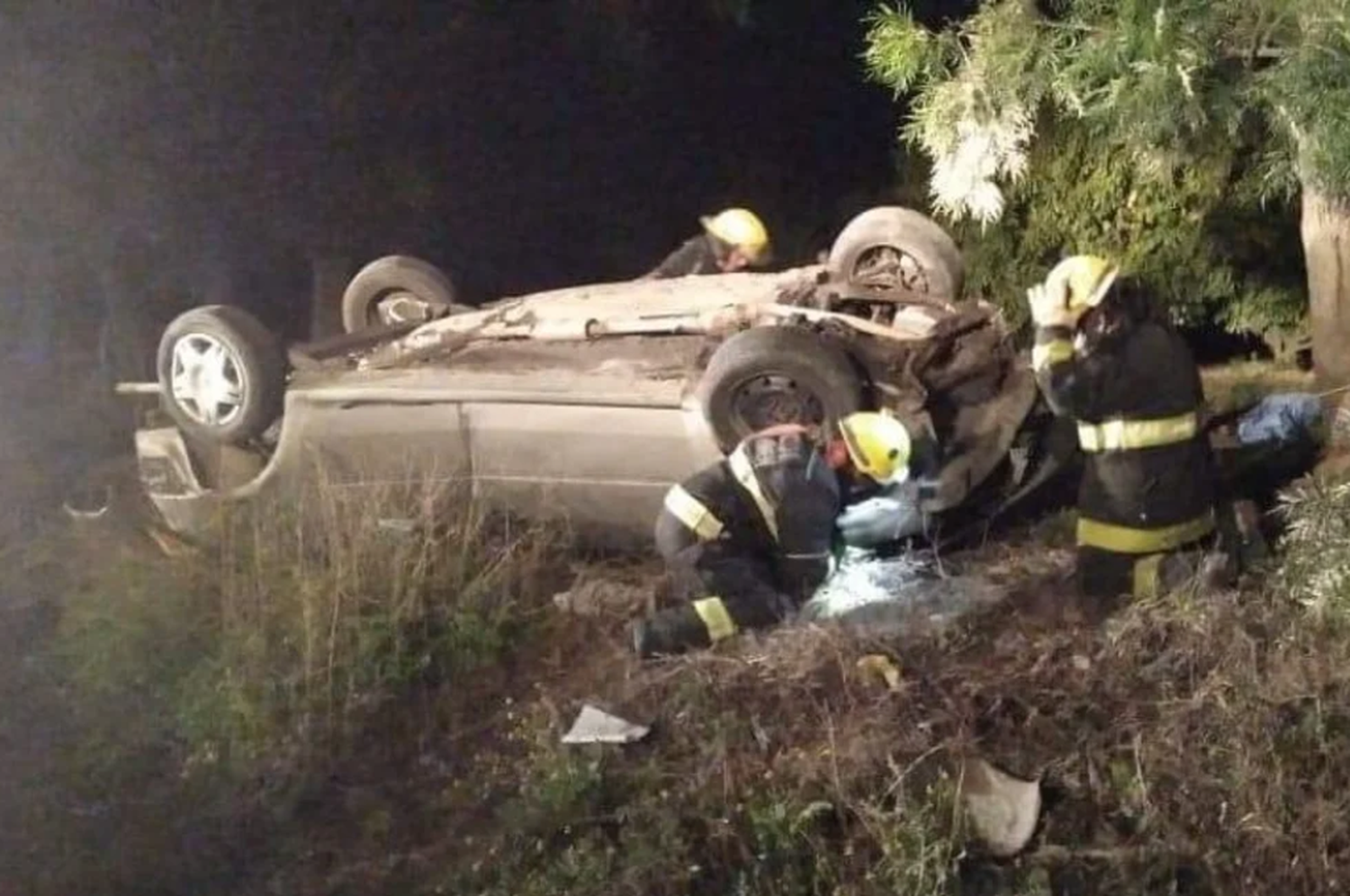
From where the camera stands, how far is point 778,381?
643 cm

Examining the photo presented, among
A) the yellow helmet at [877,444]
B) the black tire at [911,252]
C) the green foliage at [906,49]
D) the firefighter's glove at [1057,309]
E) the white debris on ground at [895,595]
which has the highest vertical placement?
the green foliage at [906,49]

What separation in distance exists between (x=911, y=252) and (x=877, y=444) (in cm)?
148

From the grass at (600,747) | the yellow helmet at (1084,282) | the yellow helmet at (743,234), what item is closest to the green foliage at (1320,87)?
the yellow helmet at (1084,282)

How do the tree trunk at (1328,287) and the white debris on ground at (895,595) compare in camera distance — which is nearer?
the white debris on ground at (895,595)

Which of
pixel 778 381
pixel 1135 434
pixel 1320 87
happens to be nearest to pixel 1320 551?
pixel 1135 434

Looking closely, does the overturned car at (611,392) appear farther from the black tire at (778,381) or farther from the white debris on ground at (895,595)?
the white debris on ground at (895,595)

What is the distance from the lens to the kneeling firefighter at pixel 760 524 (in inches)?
238

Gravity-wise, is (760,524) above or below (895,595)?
above

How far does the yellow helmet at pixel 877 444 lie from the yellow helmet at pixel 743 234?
2083 mm

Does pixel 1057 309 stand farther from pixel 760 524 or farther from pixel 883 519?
pixel 760 524

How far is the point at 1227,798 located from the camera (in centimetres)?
493

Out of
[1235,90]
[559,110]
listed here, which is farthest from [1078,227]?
[559,110]

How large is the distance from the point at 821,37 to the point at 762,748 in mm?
8308

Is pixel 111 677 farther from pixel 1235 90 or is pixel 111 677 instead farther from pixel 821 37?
pixel 821 37
